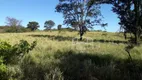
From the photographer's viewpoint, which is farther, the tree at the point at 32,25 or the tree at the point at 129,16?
the tree at the point at 32,25

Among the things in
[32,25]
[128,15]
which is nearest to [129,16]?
[128,15]

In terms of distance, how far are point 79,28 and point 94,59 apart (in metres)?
23.6

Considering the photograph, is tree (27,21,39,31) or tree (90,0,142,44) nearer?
tree (90,0,142,44)

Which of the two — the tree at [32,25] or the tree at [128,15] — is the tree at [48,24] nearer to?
the tree at [32,25]

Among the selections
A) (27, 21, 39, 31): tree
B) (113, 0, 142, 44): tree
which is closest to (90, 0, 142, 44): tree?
(113, 0, 142, 44): tree

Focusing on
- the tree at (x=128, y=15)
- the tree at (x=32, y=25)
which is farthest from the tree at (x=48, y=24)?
the tree at (x=128, y=15)

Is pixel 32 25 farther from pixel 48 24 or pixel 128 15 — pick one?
pixel 128 15

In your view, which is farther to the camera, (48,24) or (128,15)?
(48,24)

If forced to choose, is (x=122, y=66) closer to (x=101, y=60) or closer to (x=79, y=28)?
(x=101, y=60)

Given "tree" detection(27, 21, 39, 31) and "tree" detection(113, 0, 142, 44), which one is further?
"tree" detection(27, 21, 39, 31)

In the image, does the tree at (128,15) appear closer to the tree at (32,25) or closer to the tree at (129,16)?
the tree at (129,16)

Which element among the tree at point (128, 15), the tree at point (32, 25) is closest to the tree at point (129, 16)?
the tree at point (128, 15)

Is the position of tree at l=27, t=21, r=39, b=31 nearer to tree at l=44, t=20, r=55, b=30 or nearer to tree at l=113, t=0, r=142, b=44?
tree at l=44, t=20, r=55, b=30

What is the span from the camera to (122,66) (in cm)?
711
